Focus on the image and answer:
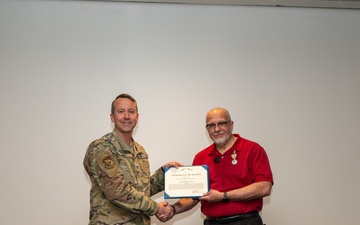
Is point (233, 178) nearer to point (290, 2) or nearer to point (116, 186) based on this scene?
point (116, 186)

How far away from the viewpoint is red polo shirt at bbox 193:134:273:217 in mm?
3562

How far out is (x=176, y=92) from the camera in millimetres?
4754

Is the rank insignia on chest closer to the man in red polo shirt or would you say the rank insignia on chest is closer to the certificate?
the certificate

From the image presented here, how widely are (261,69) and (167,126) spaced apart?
3.96 feet

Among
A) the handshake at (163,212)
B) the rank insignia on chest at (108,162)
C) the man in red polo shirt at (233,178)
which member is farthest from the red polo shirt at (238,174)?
the rank insignia on chest at (108,162)

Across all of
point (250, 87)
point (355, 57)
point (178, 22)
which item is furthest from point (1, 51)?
point (355, 57)

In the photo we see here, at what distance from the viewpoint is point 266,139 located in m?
4.80

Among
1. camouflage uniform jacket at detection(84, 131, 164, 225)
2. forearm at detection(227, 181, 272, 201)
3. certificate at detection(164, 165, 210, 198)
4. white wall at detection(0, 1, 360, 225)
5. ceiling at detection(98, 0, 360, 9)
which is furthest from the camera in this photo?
ceiling at detection(98, 0, 360, 9)

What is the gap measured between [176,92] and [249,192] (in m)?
1.62

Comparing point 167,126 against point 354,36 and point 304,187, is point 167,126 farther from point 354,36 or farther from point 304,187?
point 354,36

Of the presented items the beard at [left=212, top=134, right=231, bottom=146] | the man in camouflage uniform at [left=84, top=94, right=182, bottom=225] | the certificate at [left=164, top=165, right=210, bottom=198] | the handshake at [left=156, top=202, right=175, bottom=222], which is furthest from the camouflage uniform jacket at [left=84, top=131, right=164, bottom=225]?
the beard at [left=212, top=134, right=231, bottom=146]

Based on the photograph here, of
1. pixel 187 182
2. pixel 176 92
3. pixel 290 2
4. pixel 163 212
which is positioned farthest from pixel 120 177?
pixel 290 2

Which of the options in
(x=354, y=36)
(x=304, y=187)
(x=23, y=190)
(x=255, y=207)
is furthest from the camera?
(x=354, y=36)

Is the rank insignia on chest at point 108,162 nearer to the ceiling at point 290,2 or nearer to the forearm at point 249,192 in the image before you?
the forearm at point 249,192
